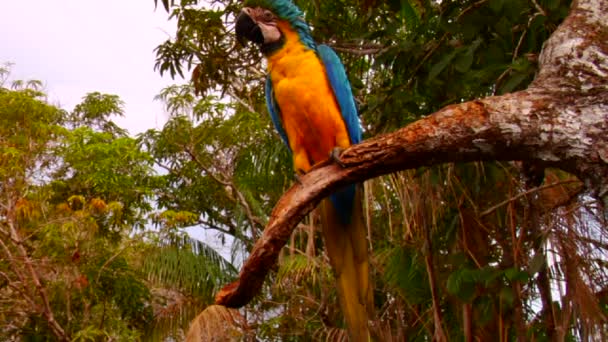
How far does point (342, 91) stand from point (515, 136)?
106 centimetres

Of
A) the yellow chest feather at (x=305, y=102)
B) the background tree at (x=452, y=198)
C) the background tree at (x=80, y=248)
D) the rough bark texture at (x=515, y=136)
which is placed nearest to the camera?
the rough bark texture at (x=515, y=136)

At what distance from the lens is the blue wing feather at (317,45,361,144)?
2.30 meters

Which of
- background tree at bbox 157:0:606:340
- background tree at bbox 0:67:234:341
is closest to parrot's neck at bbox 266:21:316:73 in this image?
background tree at bbox 157:0:606:340

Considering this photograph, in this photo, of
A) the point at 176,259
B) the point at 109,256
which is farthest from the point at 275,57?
the point at 109,256

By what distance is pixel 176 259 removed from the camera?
4.93m

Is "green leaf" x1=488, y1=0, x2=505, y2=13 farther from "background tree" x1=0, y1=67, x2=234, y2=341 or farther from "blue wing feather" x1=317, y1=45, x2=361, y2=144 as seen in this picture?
"background tree" x1=0, y1=67, x2=234, y2=341

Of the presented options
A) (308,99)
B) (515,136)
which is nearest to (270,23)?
(308,99)

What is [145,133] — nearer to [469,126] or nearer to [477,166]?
[477,166]

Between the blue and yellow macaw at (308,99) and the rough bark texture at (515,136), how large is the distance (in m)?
0.60

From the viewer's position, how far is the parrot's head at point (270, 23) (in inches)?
92.0

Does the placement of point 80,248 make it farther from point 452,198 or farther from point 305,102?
point 305,102

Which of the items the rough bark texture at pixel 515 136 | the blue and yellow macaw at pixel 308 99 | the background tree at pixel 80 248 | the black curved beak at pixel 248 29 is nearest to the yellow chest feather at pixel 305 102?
the blue and yellow macaw at pixel 308 99

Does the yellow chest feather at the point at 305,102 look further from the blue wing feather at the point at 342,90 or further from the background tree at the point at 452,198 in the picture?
the background tree at the point at 452,198

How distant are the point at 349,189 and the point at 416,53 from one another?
1.54 ft
